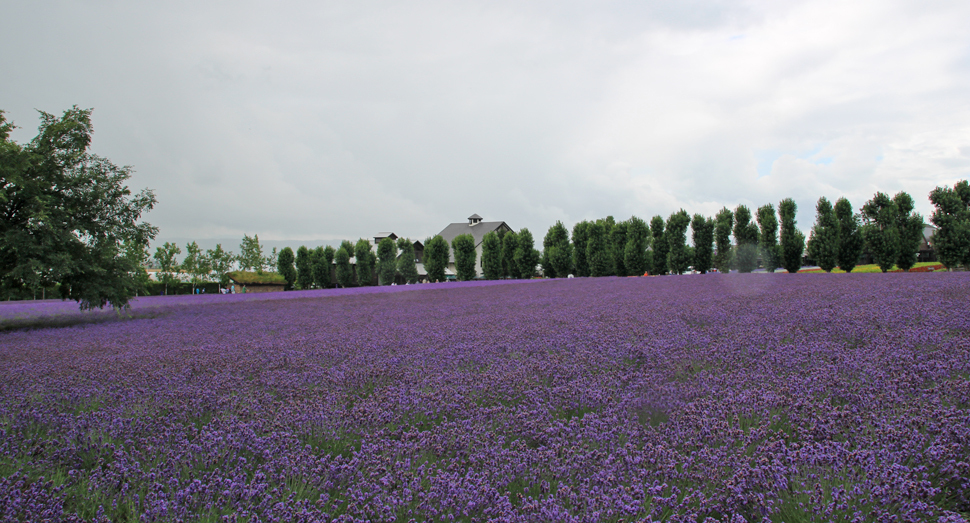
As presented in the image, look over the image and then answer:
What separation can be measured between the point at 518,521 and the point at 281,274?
64756 millimetres

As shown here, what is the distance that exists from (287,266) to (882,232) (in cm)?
6190

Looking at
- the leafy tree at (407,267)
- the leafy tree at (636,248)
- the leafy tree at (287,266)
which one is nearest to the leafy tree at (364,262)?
the leafy tree at (407,267)

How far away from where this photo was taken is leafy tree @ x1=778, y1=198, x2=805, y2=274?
36.1 m

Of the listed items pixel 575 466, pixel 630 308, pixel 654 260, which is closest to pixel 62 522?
pixel 575 466

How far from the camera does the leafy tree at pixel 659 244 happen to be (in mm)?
41281

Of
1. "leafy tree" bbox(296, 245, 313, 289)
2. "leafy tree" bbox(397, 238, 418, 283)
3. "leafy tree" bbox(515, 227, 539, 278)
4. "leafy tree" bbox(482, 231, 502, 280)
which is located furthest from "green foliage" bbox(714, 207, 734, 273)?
"leafy tree" bbox(296, 245, 313, 289)

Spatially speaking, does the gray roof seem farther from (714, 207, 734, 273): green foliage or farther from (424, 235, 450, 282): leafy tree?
(714, 207, 734, 273): green foliage

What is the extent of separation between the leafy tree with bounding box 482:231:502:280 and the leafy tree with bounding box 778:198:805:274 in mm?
26485

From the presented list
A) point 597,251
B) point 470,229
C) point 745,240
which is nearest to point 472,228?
point 470,229

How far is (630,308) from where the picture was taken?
10.1 meters

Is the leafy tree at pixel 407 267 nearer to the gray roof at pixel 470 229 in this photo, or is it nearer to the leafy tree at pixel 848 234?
the gray roof at pixel 470 229

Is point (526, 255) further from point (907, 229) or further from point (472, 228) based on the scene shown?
point (907, 229)

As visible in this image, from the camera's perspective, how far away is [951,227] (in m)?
31.6

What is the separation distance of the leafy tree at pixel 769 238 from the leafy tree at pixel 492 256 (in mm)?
25099
